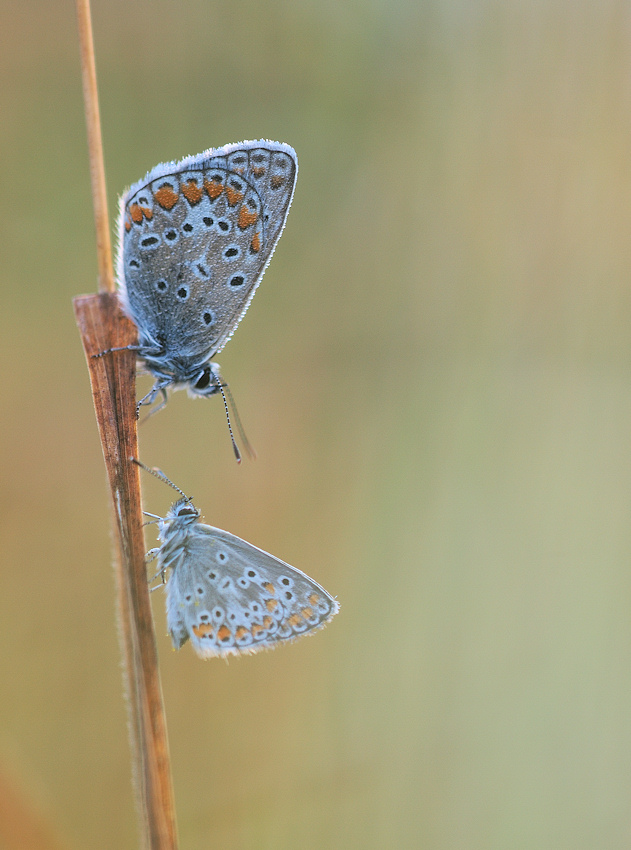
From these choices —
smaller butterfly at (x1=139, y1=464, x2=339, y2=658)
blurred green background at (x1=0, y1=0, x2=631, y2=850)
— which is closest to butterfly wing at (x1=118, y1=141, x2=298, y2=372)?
smaller butterfly at (x1=139, y1=464, x2=339, y2=658)

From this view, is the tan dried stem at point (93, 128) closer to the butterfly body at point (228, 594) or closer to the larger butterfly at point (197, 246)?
the larger butterfly at point (197, 246)

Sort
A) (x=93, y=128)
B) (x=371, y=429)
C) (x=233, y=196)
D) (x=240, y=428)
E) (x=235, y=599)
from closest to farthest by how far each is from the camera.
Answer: (x=93, y=128) → (x=233, y=196) → (x=235, y=599) → (x=240, y=428) → (x=371, y=429)

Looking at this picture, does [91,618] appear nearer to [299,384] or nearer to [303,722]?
[303,722]

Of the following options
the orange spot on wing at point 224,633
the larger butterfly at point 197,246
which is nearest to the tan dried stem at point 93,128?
the larger butterfly at point 197,246

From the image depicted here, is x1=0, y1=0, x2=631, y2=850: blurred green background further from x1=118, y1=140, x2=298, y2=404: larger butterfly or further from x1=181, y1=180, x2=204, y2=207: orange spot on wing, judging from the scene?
x1=181, y1=180, x2=204, y2=207: orange spot on wing

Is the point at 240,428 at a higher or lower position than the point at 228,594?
higher

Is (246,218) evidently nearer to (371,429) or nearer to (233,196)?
(233,196)

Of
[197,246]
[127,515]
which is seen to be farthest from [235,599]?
[197,246]
